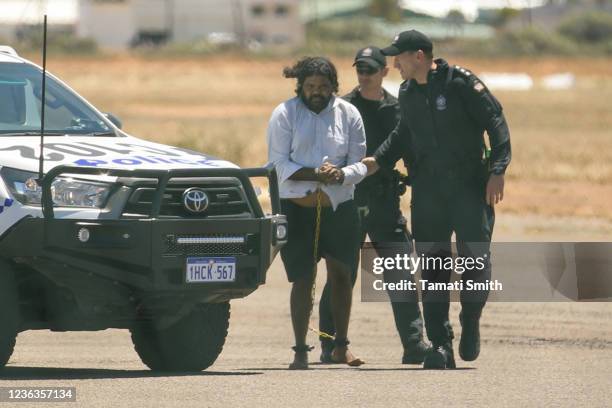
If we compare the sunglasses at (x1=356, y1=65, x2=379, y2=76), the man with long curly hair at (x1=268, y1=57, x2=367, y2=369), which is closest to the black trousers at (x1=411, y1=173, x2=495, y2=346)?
the man with long curly hair at (x1=268, y1=57, x2=367, y2=369)

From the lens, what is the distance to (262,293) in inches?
626

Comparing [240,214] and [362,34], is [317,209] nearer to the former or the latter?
[240,214]

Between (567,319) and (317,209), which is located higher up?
(317,209)

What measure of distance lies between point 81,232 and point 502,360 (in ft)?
10.5

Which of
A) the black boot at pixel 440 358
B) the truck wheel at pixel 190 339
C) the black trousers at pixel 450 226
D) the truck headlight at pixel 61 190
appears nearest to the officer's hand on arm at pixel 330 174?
the black trousers at pixel 450 226

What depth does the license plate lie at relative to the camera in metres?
9.77

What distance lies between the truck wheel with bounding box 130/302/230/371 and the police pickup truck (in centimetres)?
11

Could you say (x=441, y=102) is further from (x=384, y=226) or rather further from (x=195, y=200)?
(x=195, y=200)

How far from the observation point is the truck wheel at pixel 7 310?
9.62m

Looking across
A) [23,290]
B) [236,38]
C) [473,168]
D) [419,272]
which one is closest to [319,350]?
[419,272]

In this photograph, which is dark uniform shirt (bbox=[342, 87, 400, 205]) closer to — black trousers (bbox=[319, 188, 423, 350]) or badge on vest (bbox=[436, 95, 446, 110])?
black trousers (bbox=[319, 188, 423, 350])

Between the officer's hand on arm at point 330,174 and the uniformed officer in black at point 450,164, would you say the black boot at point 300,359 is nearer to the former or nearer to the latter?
the uniformed officer in black at point 450,164

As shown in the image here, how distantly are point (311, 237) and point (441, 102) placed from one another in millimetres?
1180

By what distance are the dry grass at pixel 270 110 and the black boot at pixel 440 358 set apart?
47.0 ft
